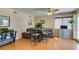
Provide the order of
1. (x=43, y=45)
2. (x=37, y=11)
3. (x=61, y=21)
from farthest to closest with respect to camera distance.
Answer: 1. (x=61, y=21)
2. (x=43, y=45)
3. (x=37, y=11)

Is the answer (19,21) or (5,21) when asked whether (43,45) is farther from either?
(5,21)

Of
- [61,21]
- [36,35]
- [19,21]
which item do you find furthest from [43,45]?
[19,21]

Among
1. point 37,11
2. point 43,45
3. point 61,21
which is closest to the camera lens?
point 37,11

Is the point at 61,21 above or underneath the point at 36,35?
above

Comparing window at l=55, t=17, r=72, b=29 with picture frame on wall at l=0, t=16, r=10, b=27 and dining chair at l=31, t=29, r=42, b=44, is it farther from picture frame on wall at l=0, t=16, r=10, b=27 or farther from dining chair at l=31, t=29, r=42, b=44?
picture frame on wall at l=0, t=16, r=10, b=27

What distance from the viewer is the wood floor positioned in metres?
3.32

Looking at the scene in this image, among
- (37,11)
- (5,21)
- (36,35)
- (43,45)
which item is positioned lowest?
(43,45)

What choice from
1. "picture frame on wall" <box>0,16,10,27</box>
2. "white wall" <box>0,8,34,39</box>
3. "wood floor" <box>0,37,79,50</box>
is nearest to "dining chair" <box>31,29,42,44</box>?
"wood floor" <box>0,37,79,50</box>

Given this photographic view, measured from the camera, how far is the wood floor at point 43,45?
10.9ft

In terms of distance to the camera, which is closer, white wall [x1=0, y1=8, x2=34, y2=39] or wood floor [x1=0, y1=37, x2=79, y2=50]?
wood floor [x1=0, y1=37, x2=79, y2=50]

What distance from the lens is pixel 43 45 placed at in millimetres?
3441
